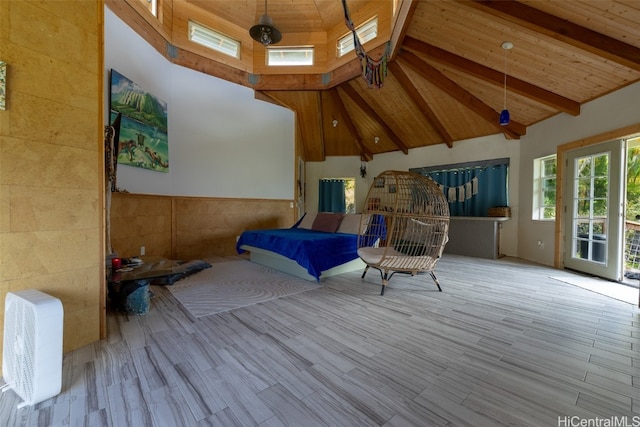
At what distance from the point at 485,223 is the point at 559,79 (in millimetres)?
2657

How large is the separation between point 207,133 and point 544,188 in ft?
21.2

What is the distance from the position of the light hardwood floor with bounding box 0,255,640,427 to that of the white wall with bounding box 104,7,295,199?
2.64 meters

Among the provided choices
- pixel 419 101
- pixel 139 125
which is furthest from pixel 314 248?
pixel 419 101

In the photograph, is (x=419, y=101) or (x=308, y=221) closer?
(x=308, y=221)

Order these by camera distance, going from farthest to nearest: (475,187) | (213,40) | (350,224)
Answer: (475,187)
(213,40)
(350,224)

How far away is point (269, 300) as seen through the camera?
2725 millimetres

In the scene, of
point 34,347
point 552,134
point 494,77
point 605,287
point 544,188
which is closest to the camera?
point 34,347

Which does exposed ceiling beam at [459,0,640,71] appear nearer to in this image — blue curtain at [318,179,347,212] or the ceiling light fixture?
the ceiling light fixture

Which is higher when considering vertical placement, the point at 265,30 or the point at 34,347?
the point at 265,30

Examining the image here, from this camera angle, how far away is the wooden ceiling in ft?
9.43

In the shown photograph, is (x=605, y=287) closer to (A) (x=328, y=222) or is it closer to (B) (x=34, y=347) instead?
(A) (x=328, y=222)

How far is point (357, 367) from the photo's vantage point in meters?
1.58

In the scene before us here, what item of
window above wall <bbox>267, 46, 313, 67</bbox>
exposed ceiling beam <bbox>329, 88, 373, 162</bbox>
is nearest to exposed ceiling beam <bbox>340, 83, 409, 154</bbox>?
exposed ceiling beam <bbox>329, 88, 373, 162</bbox>

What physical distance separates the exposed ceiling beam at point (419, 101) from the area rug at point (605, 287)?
145 inches
